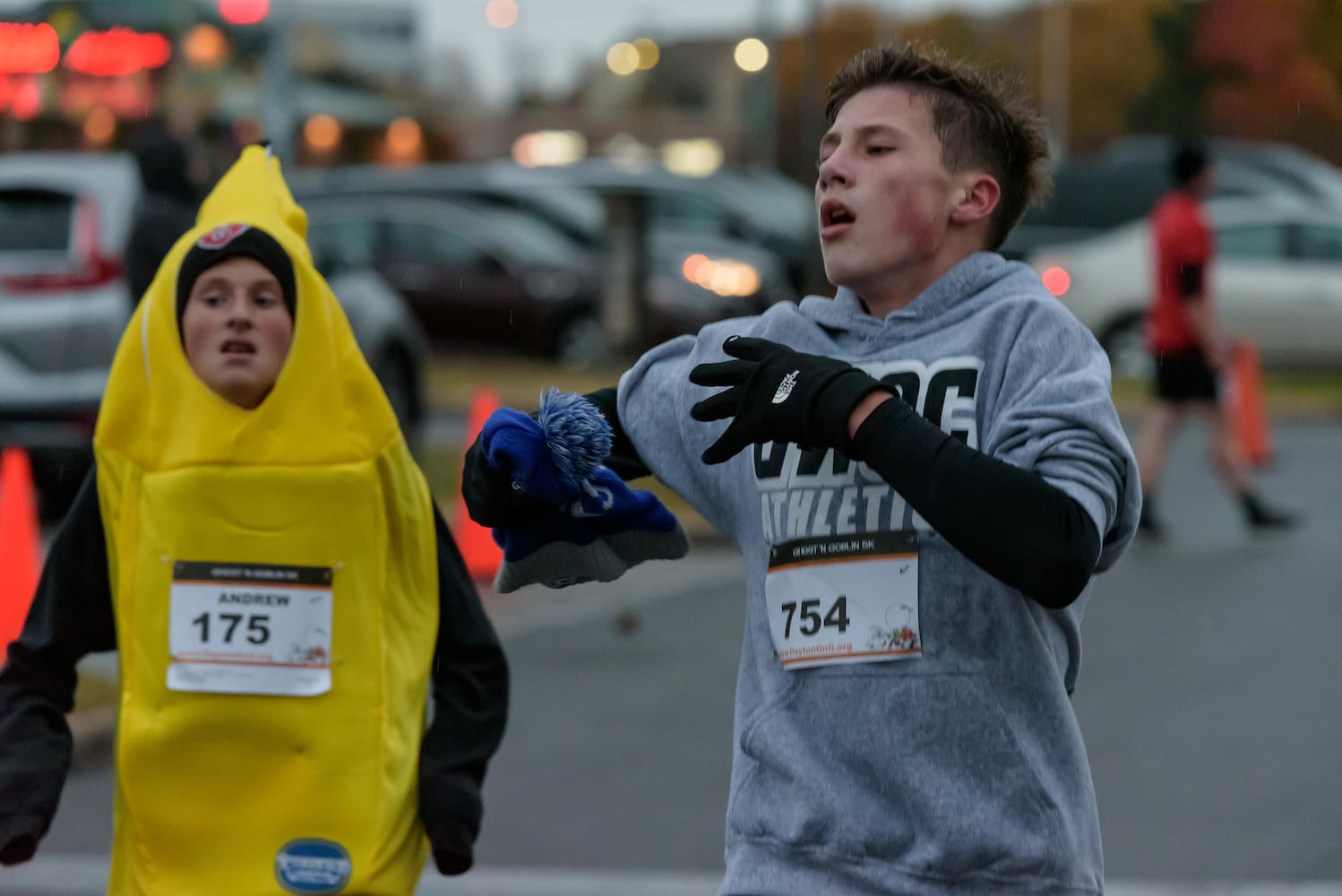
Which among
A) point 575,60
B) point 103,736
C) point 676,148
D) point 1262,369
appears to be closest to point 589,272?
point 1262,369

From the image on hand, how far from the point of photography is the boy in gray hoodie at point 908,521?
236 centimetres

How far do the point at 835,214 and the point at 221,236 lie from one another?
1152mm

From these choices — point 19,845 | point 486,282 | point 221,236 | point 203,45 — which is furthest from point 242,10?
point 19,845

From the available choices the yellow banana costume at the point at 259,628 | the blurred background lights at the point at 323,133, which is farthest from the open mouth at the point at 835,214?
the blurred background lights at the point at 323,133

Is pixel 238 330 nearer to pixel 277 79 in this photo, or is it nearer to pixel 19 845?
pixel 19 845

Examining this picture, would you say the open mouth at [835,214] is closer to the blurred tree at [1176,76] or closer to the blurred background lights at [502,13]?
the blurred tree at [1176,76]

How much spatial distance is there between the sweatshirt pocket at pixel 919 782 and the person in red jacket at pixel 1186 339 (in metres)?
8.62

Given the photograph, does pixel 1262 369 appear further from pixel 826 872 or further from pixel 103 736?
pixel 826 872

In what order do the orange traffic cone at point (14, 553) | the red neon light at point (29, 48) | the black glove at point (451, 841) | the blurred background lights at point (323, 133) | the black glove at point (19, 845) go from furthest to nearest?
the blurred background lights at point (323, 133)
the red neon light at point (29, 48)
the orange traffic cone at point (14, 553)
the black glove at point (451, 841)
the black glove at point (19, 845)

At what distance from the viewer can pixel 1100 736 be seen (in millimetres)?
6875

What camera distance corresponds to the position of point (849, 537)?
8.28ft

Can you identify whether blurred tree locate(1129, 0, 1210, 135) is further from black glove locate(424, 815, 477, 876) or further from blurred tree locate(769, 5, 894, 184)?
black glove locate(424, 815, 477, 876)

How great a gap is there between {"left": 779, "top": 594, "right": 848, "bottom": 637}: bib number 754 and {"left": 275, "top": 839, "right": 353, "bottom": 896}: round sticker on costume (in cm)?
90

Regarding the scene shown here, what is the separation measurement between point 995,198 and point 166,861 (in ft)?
5.31
